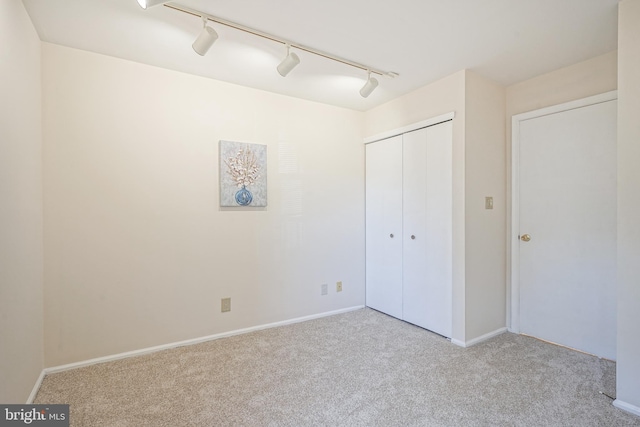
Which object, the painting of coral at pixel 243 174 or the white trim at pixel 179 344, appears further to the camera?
the painting of coral at pixel 243 174

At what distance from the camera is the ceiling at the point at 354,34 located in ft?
5.96

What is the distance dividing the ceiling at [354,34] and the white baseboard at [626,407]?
229 cm

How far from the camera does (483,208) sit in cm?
276

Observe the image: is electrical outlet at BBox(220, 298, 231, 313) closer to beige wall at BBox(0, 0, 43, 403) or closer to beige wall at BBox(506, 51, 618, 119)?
beige wall at BBox(0, 0, 43, 403)

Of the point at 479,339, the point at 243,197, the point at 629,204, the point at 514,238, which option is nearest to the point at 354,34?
the point at 243,197

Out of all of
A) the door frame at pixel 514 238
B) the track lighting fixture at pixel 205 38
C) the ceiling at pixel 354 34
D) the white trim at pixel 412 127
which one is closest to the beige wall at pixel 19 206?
the ceiling at pixel 354 34

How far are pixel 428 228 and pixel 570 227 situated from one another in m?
1.11

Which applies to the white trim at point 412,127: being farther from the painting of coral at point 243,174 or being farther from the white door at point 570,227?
the painting of coral at point 243,174

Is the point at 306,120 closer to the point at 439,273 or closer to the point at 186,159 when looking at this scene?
the point at 186,159

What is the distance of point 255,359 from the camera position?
2428 mm

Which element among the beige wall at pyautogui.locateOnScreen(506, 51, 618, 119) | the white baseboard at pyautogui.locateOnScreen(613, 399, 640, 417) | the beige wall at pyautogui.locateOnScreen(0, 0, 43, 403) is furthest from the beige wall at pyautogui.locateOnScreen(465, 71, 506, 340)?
the beige wall at pyautogui.locateOnScreen(0, 0, 43, 403)

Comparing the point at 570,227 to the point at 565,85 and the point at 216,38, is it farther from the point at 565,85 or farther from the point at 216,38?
the point at 216,38

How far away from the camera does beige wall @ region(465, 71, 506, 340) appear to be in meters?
2.64

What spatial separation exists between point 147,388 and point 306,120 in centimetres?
268
